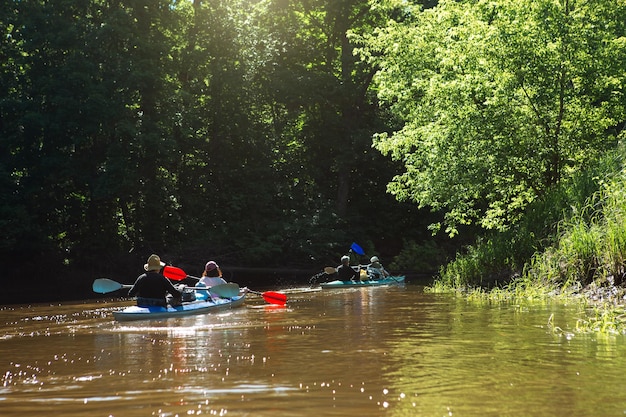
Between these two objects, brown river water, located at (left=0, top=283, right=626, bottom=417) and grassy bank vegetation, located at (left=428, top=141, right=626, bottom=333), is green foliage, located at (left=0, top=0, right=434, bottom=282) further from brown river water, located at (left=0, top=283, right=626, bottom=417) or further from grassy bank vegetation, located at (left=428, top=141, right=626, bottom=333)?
brown river water, located at (left=0, top=283, right=626, bottom=417)

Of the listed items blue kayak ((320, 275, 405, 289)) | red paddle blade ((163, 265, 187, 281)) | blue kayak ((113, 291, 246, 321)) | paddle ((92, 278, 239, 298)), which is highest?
red paddle blade ((163, 265, 187, 281))

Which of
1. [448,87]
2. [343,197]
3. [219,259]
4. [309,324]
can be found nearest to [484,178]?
[448,87]

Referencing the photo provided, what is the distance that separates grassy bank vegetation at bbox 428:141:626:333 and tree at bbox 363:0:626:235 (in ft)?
3.73

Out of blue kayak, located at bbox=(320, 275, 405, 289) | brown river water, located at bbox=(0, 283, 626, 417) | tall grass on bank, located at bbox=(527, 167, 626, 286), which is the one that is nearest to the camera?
brown river water, located at bbox=(0, 283, 626, 417)

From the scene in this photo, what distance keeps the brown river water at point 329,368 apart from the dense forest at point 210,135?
930 cm

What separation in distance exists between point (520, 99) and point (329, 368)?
36.8ft

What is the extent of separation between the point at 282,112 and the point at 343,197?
6.63 m

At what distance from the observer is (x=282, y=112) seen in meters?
39.9

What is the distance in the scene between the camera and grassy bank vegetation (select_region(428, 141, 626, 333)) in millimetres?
10836

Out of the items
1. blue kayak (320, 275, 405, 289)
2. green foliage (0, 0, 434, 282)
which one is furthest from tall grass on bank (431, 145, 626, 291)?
green foliage (0, 0, 434, 282)

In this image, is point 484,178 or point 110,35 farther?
point 110,35

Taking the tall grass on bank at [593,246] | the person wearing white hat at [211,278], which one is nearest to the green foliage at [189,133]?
the person wearing white hat at [211,278]

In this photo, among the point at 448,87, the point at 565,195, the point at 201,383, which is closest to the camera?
the point at 201,383

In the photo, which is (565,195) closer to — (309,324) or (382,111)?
(309,324)
